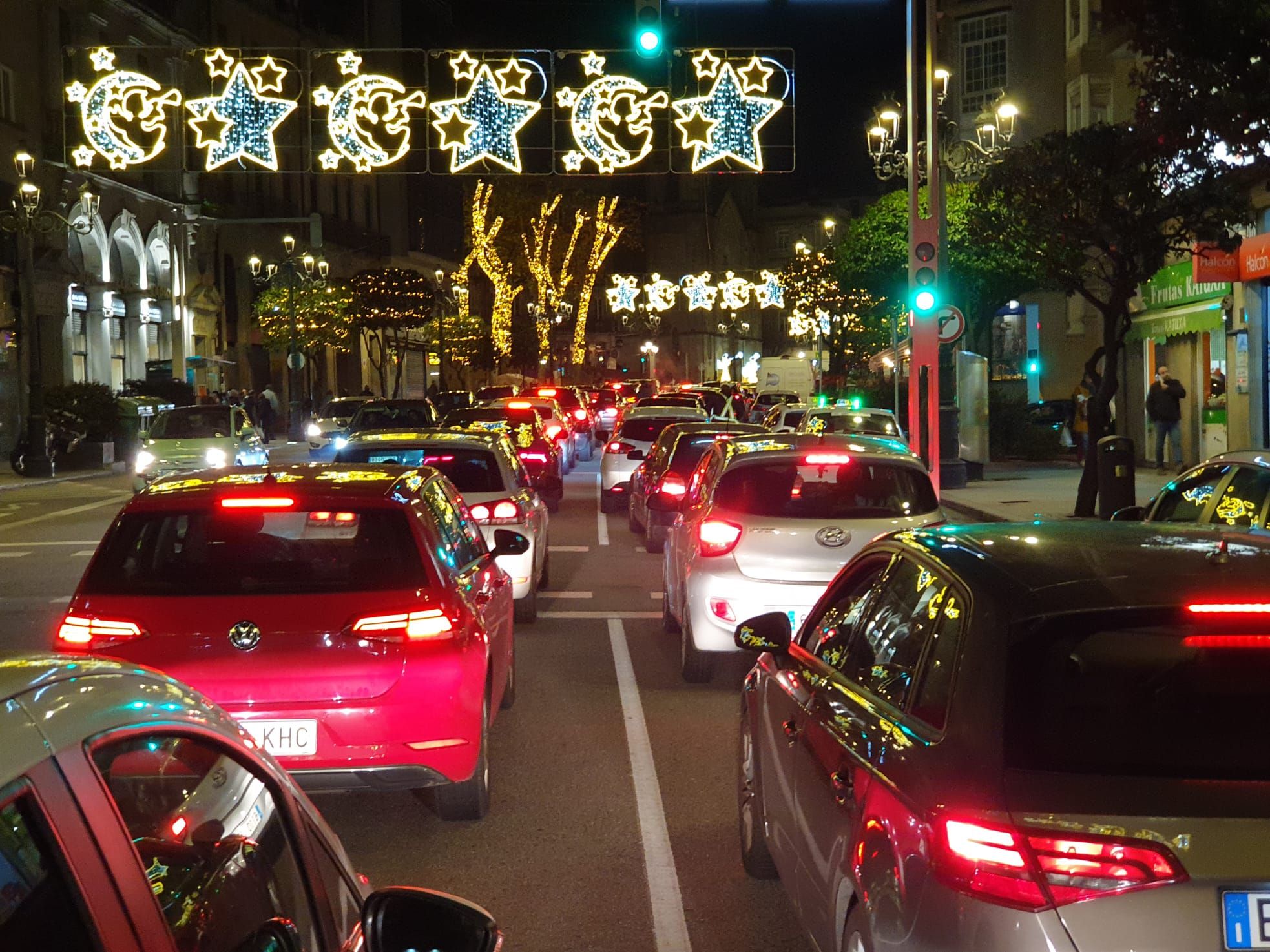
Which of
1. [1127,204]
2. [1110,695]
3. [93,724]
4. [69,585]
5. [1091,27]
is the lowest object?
[69,585]

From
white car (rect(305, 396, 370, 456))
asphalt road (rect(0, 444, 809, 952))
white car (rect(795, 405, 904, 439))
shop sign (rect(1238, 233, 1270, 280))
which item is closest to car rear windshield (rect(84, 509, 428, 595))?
asphalt road (rect(0, 444, 809, 952))

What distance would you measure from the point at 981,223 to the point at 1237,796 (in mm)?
24470

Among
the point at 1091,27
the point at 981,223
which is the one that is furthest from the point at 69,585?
the point at 1091,27

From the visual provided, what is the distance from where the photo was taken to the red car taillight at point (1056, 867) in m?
3.40

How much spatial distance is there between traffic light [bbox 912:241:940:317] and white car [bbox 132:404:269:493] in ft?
34.6

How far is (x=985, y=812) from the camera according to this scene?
3580mm

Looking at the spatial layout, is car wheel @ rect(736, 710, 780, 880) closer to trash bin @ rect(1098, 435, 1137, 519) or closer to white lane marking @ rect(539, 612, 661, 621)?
white lane marking @ rect(539, 612, 661, 621)

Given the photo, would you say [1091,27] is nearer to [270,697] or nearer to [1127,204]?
[1127,204]

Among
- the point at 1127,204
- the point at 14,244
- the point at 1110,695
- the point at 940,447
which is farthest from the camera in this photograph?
the point at 14,244

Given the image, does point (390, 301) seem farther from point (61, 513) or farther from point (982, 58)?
point (61, 513)

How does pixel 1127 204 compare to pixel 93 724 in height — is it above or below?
above

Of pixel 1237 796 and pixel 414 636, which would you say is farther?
pixel 414 636

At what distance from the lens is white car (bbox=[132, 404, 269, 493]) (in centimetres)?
2769

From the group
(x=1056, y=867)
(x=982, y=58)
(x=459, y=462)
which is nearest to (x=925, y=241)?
(x=459, y=462)
